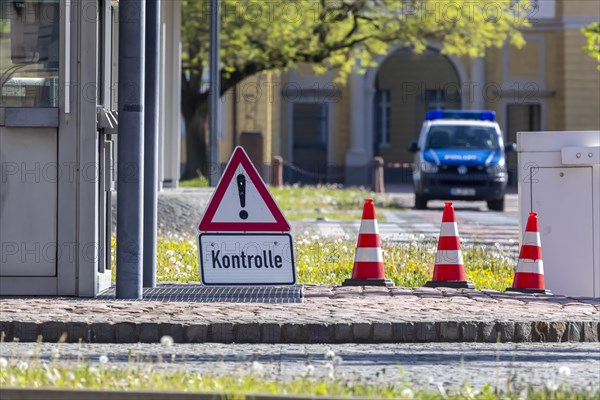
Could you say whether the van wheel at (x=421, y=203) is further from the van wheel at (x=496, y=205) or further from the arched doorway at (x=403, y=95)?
the arched doorway at (x=403, y=95)

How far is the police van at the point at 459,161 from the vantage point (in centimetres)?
3184

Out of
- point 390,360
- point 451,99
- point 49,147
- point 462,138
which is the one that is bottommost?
point 390,360

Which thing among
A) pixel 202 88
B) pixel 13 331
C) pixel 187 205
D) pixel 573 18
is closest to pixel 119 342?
pixel 13 331

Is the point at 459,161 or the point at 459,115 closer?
the point at 459,161

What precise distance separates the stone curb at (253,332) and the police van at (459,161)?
22.4 metres

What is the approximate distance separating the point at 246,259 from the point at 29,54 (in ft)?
7.17

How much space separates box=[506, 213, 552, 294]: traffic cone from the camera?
1176 cm

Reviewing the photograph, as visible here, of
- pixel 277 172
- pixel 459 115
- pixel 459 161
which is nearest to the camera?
pixel 459 161

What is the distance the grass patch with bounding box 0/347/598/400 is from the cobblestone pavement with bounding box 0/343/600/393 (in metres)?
0.10

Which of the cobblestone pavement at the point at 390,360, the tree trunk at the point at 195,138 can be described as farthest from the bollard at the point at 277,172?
the cobblestone pavement at the point at 390,360

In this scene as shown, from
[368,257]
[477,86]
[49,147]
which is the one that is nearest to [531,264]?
[368,257]

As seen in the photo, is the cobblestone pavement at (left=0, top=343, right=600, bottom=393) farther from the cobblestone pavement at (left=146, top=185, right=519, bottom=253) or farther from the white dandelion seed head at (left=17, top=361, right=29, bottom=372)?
the cobblestone pavement at (left=146, top=185, right=519, bottom=253)

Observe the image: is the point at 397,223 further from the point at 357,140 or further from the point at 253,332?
the point at 357,140

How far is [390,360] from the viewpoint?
8359 mm
